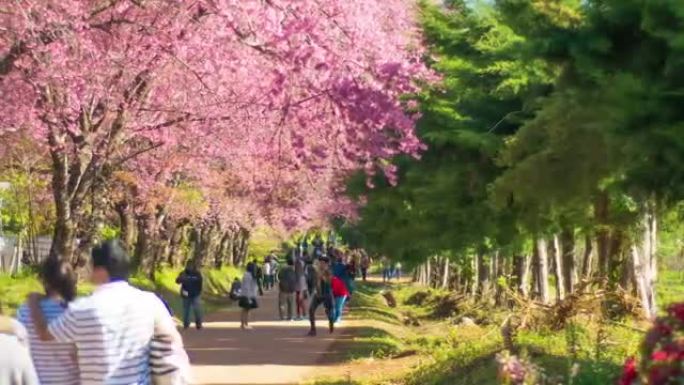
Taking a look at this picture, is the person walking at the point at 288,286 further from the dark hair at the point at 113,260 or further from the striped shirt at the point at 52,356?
the dark hair at the point at 113,260

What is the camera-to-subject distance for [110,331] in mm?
7816

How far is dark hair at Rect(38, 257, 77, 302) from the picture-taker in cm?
873

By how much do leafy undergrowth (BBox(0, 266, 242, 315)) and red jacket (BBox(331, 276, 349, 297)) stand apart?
465 cm

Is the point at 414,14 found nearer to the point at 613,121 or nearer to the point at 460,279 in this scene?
the point at 613,121

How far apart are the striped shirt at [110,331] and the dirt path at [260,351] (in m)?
10.5

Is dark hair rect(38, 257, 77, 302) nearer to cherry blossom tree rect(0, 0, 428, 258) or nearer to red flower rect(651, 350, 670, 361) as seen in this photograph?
red flower rect(651, 350, 670, 361)

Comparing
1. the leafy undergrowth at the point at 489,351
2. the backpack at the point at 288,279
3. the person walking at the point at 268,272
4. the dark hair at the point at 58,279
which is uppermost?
the person walking at the point at 268,272

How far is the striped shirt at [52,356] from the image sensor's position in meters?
8.24

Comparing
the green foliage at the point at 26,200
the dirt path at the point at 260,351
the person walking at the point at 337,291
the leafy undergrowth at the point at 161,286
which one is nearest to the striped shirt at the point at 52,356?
the leafy undergrowth at the point at 161,286

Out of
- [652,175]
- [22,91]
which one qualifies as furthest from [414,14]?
[652,175]

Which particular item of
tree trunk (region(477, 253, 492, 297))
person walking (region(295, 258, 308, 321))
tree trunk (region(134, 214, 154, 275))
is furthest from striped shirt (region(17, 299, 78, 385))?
tree trunk (region(134, 214, 154, 275))

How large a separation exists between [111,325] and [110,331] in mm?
33

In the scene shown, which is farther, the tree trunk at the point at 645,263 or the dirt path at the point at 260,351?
the tree trunk at the point at 645,263

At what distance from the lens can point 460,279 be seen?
49.9 m
